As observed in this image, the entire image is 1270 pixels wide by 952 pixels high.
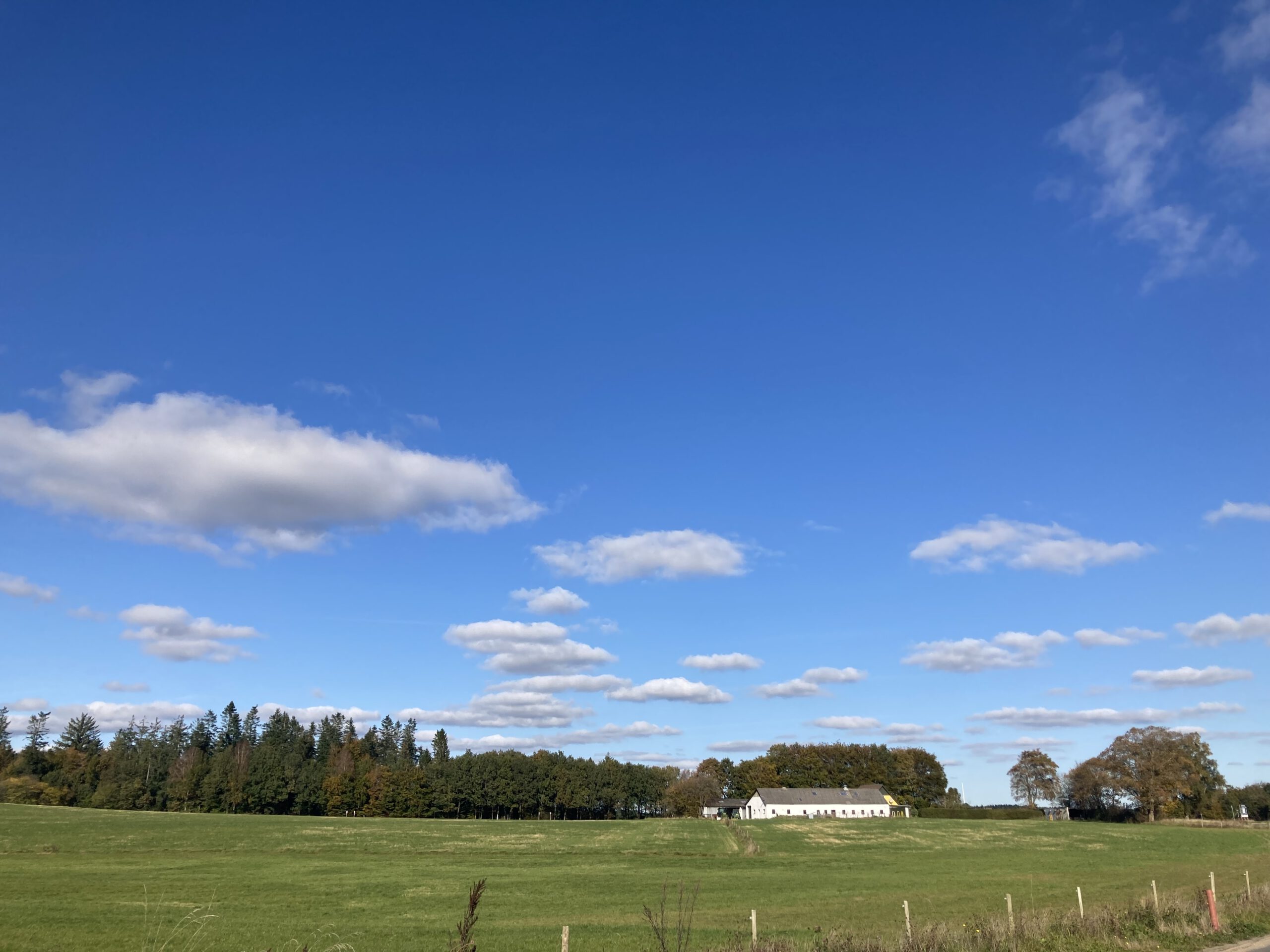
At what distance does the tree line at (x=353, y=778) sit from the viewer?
468 feet

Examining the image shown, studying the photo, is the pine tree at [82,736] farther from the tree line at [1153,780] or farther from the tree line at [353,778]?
the tree line at [1153,780]

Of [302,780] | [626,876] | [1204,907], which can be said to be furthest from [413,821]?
[1204,907]

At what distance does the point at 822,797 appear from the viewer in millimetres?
161750

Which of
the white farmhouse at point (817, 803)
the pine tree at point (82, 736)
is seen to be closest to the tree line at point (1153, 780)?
the white farmhouse at point (817, 803)

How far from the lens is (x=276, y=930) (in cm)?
2886

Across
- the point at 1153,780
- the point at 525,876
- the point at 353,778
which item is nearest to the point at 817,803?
the point at 1153,780

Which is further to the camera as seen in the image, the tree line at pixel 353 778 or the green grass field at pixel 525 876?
the tree line at pixel 353 778

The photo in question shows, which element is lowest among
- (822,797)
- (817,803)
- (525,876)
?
(817,803)

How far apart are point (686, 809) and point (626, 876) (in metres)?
159

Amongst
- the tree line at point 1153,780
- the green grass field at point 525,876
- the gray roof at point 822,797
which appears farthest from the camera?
the gray roof at point 822,797

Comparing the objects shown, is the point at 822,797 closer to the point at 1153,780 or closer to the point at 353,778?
the point at 1153,780

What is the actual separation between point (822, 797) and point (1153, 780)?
56411 millimetres

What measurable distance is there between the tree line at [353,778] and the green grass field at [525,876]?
46070mm

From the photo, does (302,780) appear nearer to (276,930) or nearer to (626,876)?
(626,876)
